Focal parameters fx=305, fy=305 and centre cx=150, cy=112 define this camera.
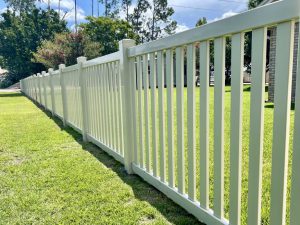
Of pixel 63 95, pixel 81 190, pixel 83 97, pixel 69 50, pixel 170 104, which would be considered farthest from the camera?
pixel 69 50

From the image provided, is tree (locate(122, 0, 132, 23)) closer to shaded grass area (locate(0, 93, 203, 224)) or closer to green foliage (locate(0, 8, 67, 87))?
green foliage (locate(0, 8, 67, 87))

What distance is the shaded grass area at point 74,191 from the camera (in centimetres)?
246

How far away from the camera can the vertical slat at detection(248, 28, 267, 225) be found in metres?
1.59

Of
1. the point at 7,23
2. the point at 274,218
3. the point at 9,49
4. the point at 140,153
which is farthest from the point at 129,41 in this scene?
the point at 7,23

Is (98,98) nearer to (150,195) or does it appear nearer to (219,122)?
(150,195)

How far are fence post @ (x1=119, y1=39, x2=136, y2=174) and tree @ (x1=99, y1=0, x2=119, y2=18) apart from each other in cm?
3668

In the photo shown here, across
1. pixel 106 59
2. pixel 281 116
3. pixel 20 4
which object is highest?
pixel 20 4

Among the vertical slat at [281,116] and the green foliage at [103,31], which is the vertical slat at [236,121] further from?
the green foliage at [103,31]

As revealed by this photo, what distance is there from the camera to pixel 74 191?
3.00 metres

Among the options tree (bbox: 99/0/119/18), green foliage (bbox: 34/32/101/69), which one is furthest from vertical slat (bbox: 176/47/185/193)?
tree (bbox: 99/0/119/18)

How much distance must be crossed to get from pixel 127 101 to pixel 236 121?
1772mm

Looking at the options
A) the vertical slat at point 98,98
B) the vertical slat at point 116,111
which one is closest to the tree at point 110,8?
the vertical slat at point 98,98

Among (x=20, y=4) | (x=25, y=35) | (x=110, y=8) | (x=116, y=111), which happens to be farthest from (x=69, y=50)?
(x=116, y=111)

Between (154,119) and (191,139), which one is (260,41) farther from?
(154,119)
